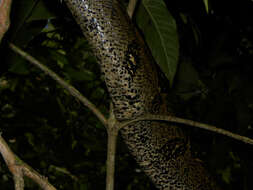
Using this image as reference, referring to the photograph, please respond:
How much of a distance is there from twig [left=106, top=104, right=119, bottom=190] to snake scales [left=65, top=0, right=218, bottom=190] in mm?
39

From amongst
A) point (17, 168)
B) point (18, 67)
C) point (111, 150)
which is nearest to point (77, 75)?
point (18, 67)

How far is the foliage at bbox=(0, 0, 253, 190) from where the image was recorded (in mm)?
791

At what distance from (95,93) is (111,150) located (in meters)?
0.84

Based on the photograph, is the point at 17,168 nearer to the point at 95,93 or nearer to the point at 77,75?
the point at 77,75

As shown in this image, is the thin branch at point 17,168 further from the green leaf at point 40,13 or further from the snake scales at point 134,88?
the green leaf at point 40,13

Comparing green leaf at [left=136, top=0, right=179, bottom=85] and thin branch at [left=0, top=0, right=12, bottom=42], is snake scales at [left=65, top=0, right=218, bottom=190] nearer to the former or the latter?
green leaf at [left=136, top=0, right=179, bottom=85]

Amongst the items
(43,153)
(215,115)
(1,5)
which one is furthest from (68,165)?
(1,5)

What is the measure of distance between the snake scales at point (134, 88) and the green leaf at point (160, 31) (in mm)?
27

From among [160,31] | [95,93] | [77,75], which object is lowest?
[95,93]

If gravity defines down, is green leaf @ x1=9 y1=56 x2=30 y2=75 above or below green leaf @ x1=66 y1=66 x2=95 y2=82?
above

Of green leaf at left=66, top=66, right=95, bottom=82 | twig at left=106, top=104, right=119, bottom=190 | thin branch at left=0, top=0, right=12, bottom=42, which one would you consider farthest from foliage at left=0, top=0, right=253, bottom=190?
thin branch at left=0, top=0, right=12, bottom=42

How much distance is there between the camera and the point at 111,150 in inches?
18.4

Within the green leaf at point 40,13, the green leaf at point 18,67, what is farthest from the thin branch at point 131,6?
the green leaf at point 18,67

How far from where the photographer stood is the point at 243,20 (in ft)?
3.03
